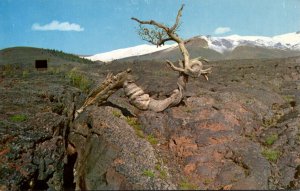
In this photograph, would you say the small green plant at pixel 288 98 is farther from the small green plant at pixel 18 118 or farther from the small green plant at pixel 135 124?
the small green plant at pixel 18 118

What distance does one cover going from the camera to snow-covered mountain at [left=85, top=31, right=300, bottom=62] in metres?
117

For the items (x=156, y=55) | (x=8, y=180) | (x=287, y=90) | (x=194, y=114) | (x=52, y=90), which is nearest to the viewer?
(x=8, y=180)

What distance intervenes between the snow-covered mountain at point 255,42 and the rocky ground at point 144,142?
9270 centimetres

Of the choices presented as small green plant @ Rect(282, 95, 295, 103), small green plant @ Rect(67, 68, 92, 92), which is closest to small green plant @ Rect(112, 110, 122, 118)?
small green plant @ Rect(67, 68, 92, 92)

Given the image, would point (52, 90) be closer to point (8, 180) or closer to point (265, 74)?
point (8, 180)

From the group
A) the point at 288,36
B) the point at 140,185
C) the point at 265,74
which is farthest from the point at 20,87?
the point at 288,36

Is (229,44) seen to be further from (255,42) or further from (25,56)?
(25,56)

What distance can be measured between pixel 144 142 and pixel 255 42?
118 m

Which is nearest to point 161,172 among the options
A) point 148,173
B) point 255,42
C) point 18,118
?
point 148,173

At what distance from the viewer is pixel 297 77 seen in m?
37.6

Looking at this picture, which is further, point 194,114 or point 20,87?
point 20,87

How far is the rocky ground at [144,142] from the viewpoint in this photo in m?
14.9

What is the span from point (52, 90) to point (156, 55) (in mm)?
86792

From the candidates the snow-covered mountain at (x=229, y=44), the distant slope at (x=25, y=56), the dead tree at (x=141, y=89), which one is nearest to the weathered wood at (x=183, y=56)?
the dead tree at (x=141, y=89)
